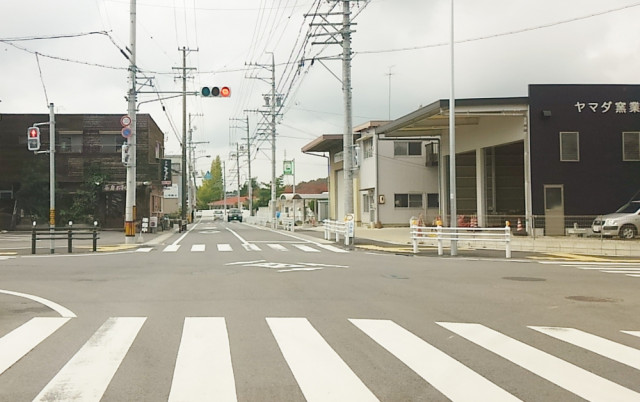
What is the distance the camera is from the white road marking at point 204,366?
5574 millimetres

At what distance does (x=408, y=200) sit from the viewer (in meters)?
44.5

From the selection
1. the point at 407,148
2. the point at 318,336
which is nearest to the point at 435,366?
the point at 318,336

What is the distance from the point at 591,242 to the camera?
23.4 meters

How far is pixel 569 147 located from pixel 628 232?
537 centimetres

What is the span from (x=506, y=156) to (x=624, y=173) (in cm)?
1040

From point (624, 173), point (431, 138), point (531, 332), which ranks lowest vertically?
point (531, 332)

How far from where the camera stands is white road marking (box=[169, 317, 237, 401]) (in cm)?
557

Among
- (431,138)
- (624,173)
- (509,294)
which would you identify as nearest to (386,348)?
(509,294)

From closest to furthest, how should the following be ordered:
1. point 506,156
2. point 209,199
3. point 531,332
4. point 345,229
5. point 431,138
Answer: point 531,332
point 345,229
point 506,156
point 431,138
point 209,199

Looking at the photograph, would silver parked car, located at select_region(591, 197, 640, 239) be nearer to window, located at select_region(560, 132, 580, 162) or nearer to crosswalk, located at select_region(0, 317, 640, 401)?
window, located at select_region(560, 132, 580, 162)

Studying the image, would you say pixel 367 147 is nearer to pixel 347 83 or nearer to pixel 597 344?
pixel 347 83

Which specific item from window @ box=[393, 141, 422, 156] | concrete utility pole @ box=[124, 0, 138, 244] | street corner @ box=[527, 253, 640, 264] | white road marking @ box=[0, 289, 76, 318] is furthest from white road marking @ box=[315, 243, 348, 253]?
window @ box=[393, 141, 422, 156]

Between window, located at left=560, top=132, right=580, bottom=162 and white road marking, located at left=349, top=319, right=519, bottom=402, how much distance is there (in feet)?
74.5

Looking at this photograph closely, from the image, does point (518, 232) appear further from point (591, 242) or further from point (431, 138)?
point (431, 138)
